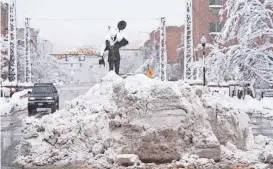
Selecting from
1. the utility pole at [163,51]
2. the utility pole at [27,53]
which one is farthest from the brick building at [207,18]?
the utility pole at [27,53]

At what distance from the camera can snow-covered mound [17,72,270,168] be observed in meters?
10.9

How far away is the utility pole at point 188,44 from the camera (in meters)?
39.7

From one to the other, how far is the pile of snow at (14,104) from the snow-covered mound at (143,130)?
18.5m

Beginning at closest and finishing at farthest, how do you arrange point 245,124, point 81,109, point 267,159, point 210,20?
point 267,159, point 245,124, point 81,109, point 210,20

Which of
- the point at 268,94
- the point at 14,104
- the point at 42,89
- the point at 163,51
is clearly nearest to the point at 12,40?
the point at 14,104

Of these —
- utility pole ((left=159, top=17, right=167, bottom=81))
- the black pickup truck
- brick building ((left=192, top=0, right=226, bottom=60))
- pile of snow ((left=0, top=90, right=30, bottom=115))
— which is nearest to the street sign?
utility pole ((left=159, top=17, right=167, bottom=81))

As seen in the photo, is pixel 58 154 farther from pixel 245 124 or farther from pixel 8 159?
pixel 245 124

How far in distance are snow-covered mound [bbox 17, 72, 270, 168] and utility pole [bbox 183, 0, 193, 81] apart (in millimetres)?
27675

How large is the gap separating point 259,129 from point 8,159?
11002mm

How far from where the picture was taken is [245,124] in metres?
12.6

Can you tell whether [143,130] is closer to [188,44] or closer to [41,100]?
[41,100]

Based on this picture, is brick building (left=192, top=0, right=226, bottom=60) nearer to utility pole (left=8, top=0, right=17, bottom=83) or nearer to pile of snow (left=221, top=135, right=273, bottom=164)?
utility pole (left=8, top=0, right=17, bottom=83)

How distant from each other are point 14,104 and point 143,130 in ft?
80.0

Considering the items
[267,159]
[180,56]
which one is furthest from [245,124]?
[180,56]
